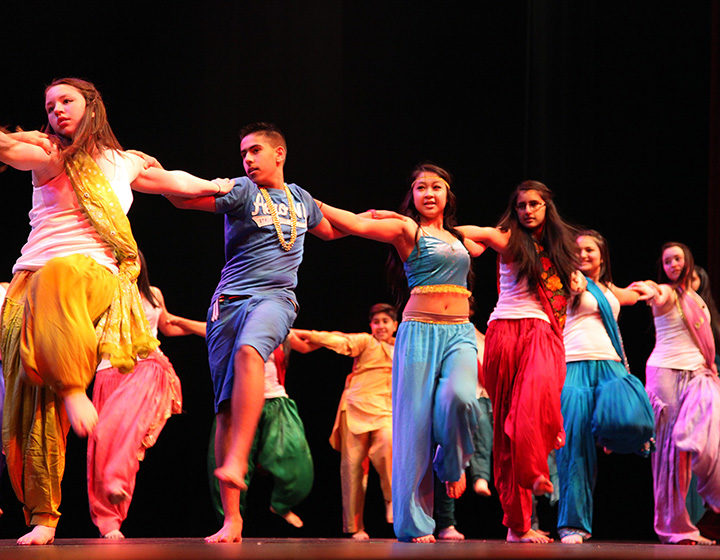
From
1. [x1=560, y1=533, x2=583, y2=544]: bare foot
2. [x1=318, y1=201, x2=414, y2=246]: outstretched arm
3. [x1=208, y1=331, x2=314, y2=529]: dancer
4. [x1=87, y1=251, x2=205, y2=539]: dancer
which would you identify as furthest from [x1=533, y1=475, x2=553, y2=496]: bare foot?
[x1=87, y1=251, x2=205, y2=539]: dancer

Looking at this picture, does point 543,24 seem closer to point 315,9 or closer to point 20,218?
point 315,9

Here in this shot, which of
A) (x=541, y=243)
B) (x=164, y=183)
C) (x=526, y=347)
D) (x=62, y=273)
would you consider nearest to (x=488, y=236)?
(x=541, y=243)

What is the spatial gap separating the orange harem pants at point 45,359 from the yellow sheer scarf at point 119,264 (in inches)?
A: 2.4

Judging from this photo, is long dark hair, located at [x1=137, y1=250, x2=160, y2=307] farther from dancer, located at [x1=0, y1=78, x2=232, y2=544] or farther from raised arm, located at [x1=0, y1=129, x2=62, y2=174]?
raised arm, located at [x1=0, y1=129, x2=62, y2=174]

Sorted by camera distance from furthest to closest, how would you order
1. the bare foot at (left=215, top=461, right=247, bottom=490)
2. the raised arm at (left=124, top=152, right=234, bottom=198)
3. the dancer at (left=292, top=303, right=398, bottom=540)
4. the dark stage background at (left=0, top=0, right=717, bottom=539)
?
1. the dancer at (left=292, top=303, right=398, bottom=540)
2. the dark stage background at (left=0, top=0, right=717, bottom=539)
3. the raised arm at (left=124, top=152, right=234, bottom=198)
4. the bare foot at (left=215, top=461, right=247, bottom=490)

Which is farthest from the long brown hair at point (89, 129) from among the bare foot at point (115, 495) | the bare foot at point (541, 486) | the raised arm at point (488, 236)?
the bare foot at point (541, 486)

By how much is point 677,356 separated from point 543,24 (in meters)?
2.62

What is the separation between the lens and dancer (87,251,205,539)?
4949 mm

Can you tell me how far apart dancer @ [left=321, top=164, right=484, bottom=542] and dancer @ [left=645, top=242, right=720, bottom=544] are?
180cm

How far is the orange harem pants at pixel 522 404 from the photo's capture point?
4.42 metres

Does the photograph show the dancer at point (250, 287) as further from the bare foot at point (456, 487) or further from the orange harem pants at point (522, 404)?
the orange harem pants at point (522, 404)

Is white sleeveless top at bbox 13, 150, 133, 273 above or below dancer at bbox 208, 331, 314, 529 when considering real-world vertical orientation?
above

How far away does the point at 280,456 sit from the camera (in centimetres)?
553

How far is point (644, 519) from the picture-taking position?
6.84 metres
